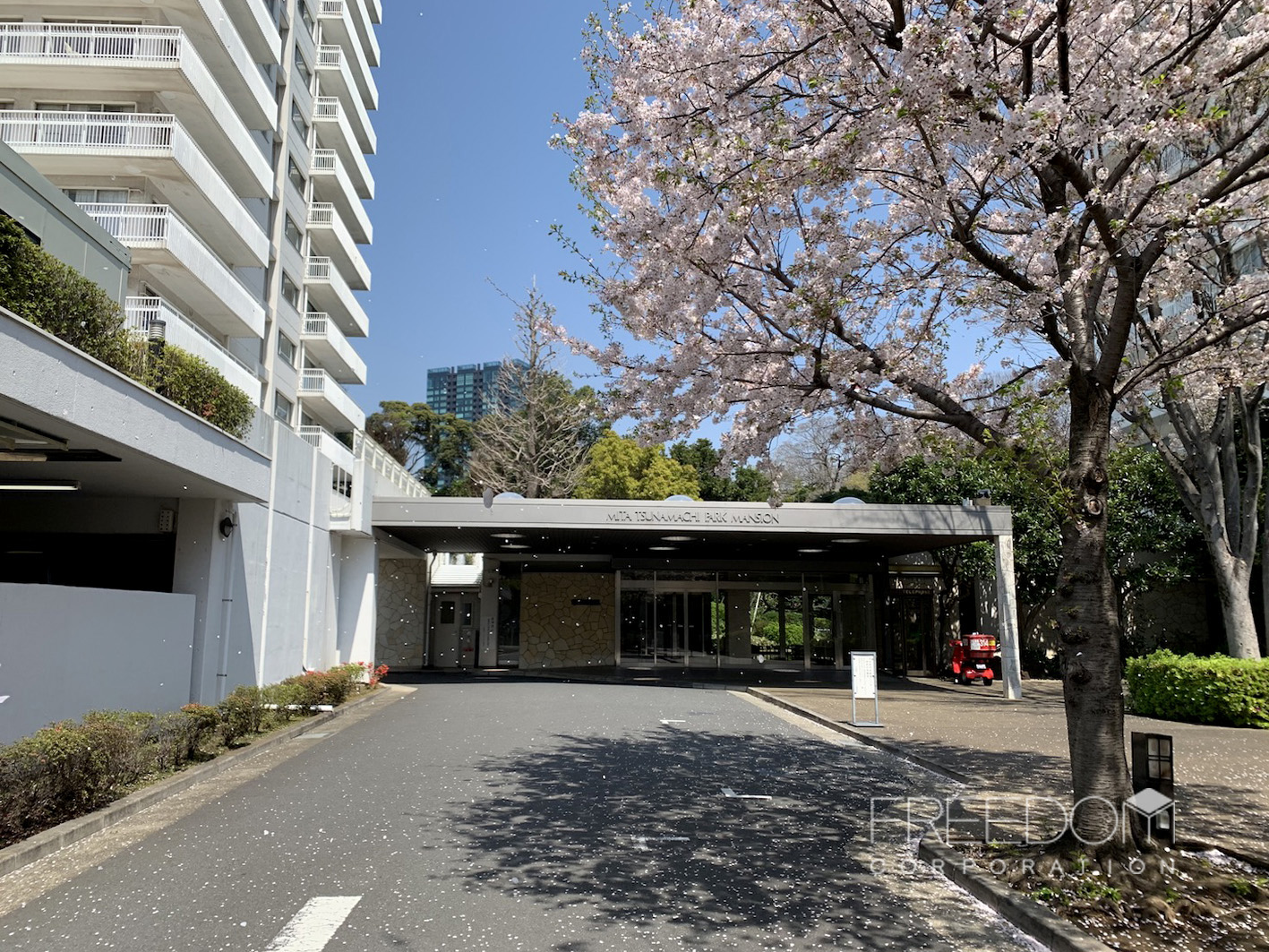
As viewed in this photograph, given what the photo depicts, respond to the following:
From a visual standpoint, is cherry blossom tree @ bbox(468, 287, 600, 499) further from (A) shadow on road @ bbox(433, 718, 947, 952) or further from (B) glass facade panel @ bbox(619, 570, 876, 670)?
(A) shadow on road @ bbox(433, 718, 947, 952)

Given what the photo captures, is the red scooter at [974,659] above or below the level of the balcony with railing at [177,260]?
below

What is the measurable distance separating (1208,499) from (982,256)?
1456 centimetres

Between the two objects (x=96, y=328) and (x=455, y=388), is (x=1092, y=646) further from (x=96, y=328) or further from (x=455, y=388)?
(x=455, y=388)

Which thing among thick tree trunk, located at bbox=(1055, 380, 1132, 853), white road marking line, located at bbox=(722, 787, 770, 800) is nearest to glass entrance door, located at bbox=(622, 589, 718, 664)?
white road marking line, located at bbox=(722, 787, 770, 800)

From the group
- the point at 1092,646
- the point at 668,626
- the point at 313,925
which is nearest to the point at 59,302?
the point at 313,925

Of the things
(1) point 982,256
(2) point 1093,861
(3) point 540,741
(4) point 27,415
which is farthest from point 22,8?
(2) point 1093,861

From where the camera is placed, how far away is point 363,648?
20219 millimetres

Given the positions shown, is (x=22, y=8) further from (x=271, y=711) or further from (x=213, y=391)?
(x=271, y=711)

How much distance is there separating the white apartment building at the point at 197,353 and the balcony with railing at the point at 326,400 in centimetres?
12

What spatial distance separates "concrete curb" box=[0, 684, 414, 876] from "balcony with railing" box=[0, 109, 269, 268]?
54.2 feet

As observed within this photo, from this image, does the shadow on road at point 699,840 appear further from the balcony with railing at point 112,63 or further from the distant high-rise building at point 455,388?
the distant high-rise building at point 455,388

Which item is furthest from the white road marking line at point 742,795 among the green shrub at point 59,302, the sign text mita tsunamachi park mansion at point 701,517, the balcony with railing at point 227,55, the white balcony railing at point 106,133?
the balcony with railing at point 227,55

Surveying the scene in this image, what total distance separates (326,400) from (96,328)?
26086mm

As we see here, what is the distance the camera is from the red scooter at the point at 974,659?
2391 cm
